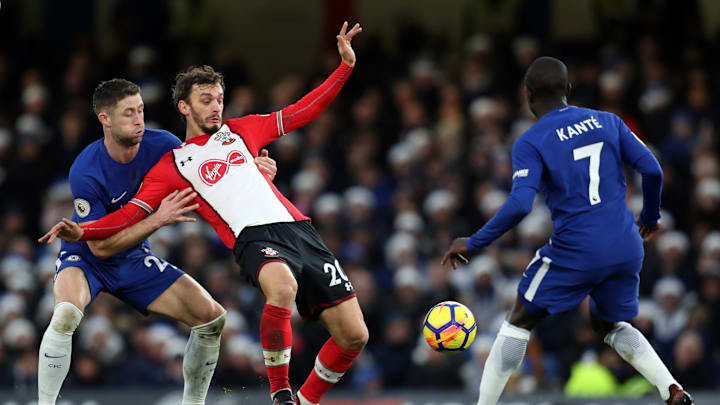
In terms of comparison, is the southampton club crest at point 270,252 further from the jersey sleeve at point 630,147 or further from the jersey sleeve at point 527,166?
the jersey sleeve at point 630,147

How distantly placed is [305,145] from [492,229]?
7.96 m

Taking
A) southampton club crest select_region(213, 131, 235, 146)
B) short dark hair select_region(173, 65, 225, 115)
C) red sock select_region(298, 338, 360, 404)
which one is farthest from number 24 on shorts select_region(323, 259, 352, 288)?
short dark hair select_region(173, 65, 225, 115)

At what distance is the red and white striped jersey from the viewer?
684cm

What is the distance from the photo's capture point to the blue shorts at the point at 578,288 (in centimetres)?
648

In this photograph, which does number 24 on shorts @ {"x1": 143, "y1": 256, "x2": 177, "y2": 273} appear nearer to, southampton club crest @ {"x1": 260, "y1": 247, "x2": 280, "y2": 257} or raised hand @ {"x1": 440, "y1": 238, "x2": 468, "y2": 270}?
southampton club crest @ {"x1": 260, "y1": 247, "x2": 280, "y2": 257}

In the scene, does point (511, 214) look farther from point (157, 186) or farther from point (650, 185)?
point (157, 186)

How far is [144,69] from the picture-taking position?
1498 centimetres

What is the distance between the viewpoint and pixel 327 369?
7004 mm

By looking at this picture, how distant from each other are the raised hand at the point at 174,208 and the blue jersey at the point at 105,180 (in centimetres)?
39

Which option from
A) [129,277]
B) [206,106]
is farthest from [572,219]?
[129,277]

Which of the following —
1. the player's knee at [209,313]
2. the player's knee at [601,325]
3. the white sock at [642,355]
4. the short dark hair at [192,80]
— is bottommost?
the white sock at [642,355]

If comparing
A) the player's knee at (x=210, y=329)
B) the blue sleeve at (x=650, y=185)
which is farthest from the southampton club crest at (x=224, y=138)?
the blue sleeve at (x=650, y=185)

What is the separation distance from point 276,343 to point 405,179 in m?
7.00

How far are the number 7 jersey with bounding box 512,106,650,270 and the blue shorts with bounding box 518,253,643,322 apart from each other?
0.06 meters
